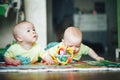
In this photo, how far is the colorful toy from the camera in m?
1.66

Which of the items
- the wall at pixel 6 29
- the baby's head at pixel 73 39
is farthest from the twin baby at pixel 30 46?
the wall at pixel 6 29

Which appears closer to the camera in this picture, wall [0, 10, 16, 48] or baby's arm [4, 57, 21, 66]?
baby's arm [4, 57, 21, 66]

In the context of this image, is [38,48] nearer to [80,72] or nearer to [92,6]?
[80,72]

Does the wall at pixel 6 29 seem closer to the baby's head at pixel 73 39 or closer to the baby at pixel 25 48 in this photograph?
the baby at pixel 25 48

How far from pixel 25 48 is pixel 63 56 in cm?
24

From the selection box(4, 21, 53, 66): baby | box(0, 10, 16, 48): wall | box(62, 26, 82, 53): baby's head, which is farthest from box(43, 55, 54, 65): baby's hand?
box(0, 10, 16, 48): wall

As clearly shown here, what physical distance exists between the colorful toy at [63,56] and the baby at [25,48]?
0.16 ft

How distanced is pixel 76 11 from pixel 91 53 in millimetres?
1398

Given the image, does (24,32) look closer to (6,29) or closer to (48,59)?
(48,59)

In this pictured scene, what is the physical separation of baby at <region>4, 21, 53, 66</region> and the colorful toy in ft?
0.16

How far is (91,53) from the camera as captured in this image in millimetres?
1873

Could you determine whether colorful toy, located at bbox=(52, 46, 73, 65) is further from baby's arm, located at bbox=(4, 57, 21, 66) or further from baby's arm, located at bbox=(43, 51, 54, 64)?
baby's arm, located at bbox=(4, 57, 21, 66)

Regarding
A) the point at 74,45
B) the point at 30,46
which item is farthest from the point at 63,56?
the point at 30,46

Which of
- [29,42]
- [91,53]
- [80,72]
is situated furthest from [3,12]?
[80,72]
